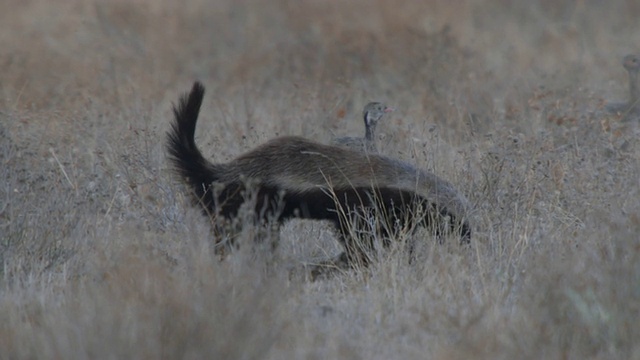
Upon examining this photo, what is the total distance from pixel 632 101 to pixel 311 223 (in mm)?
4148

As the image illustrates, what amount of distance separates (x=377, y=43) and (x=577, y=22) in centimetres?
438

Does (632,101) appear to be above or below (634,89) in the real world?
below

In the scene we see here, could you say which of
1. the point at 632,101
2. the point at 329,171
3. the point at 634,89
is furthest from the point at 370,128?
the point at 634,89

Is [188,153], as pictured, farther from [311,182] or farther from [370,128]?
[370,128]

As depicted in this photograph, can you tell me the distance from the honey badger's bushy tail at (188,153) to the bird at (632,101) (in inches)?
167

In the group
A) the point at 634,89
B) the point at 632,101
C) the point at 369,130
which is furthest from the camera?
the point at 634,89

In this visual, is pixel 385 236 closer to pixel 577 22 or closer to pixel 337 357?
pixel 337 357

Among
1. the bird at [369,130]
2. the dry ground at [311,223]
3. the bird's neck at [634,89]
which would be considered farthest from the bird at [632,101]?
the bird at [369,130]

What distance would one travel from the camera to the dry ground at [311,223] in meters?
4.82

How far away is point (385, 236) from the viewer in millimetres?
7328

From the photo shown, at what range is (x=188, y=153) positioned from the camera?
6.96 meters

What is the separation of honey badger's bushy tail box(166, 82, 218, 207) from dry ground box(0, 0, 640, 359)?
233 millimetres

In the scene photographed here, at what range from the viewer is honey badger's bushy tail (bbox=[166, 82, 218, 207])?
6.89 metres

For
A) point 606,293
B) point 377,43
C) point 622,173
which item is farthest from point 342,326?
point 377,43
